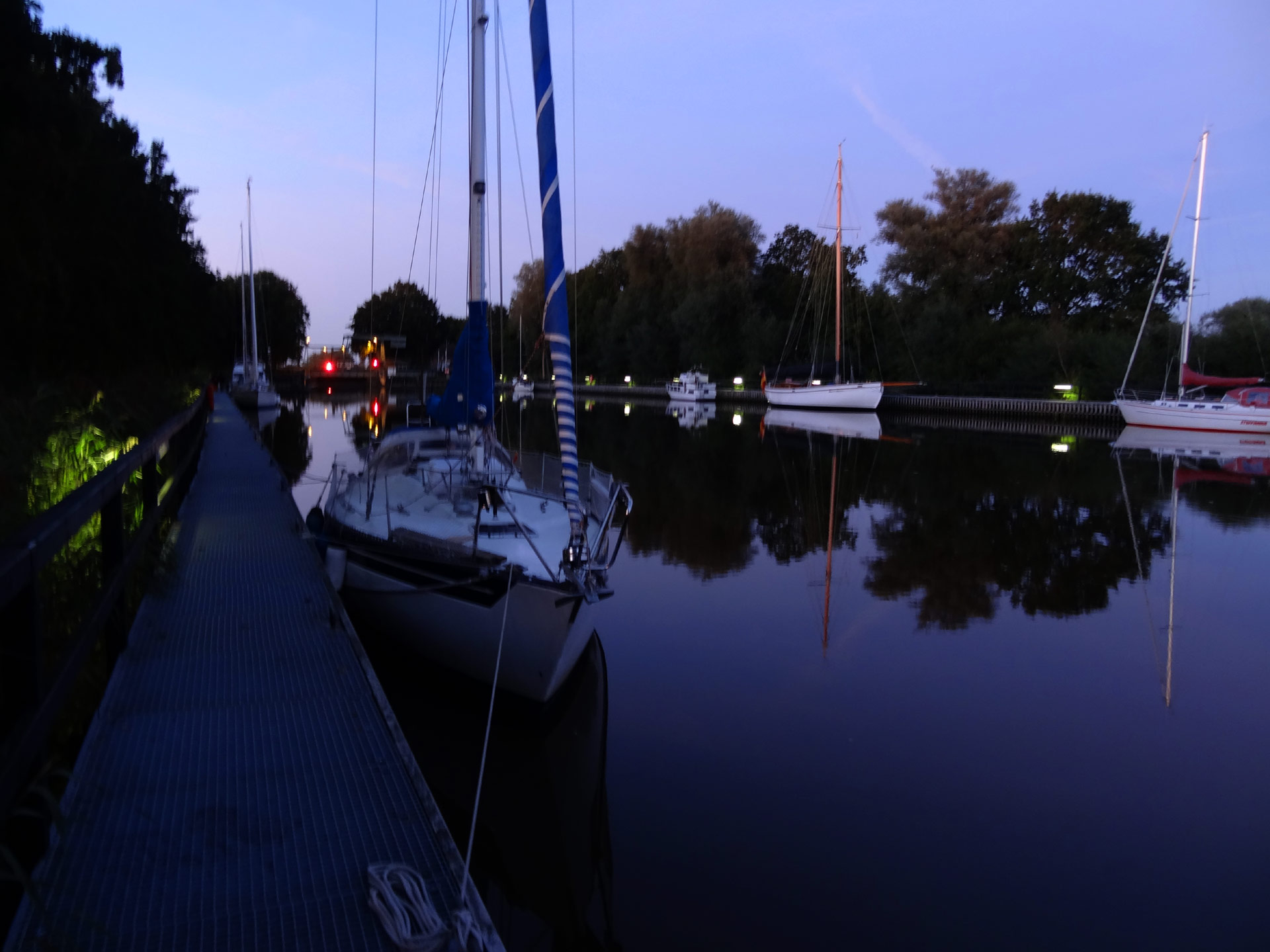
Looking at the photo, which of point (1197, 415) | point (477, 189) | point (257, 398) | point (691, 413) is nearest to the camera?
point (477, 189)

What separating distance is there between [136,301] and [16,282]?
28.5ft

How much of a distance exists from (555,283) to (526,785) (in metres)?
3.60

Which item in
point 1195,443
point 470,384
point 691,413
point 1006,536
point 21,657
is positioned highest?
point 470,384

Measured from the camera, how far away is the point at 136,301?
Result: 69.5 feet

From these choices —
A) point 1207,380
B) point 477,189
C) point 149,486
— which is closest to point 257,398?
point 477,189

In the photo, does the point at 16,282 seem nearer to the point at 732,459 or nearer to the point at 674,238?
the point at 732,459

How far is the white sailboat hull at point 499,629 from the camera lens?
6.11 metres

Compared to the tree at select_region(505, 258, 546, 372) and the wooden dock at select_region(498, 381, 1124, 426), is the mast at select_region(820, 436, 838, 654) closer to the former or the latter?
the wooden dock at select_region(498, 381, 1124, 426)

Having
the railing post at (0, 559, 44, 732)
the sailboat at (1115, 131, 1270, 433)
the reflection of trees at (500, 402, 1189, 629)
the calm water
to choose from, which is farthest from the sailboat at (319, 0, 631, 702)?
the sailboat at (1115, 131, 1270, 433)

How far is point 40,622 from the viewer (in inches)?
124

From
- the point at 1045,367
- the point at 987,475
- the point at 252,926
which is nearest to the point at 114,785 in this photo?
the point at 252,926

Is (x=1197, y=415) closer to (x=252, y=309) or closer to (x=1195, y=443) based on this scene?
(x=1195, y=443)

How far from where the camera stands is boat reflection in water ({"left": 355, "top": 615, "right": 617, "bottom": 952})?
15.1 ft

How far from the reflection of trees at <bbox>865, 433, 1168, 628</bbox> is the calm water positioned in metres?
0.09
